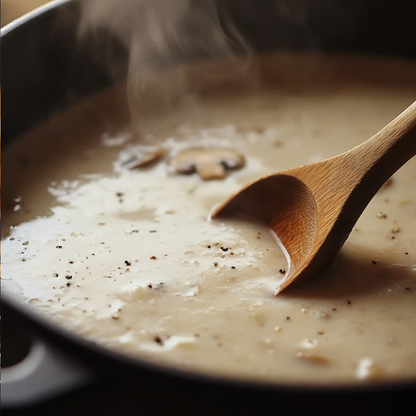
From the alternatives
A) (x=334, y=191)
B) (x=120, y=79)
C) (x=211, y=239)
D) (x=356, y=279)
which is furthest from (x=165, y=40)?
(x=356, y=279)

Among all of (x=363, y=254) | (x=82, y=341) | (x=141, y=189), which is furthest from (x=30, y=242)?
(x=363, y=254)

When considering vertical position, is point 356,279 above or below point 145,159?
below

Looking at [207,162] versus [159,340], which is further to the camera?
[207,162]

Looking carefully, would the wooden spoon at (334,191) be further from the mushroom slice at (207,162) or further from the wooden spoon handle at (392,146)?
the mushroom slice at (207,162)

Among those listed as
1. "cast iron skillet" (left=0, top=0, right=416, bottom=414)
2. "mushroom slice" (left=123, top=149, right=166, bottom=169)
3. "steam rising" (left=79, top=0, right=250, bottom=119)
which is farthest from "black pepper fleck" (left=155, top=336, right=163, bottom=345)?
"steam rising" (left=79, top=0, right=250, bottom=119)

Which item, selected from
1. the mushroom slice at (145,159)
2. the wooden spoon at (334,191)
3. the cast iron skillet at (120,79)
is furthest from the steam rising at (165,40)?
the wooden spoon at (334,191)

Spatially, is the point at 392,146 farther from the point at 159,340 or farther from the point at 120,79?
the point at 120,79
